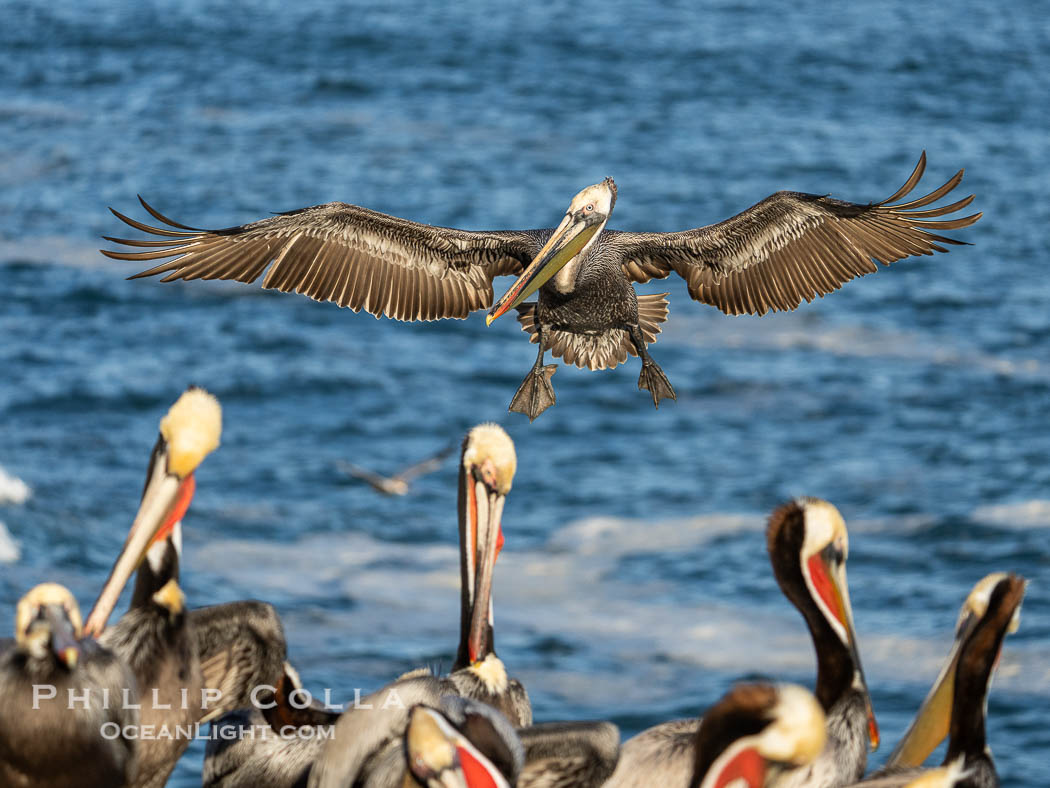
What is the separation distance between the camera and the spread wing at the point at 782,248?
8.76 m

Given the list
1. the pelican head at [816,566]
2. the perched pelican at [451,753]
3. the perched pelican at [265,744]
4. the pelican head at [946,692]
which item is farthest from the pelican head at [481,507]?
the pelican head at [946,692]

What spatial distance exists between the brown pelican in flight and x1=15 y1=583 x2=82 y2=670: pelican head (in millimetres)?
2663

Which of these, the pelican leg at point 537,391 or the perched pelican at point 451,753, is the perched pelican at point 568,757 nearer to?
the perched pelican at point 451,753

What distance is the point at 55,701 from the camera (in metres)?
5.93

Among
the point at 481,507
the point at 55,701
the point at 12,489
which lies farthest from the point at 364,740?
the point at 12,489

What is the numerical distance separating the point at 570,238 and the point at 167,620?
8.56 ft

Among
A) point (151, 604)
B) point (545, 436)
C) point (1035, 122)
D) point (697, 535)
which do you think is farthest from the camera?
point (1035, 122)

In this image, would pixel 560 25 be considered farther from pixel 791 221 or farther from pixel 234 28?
pixel 791 221

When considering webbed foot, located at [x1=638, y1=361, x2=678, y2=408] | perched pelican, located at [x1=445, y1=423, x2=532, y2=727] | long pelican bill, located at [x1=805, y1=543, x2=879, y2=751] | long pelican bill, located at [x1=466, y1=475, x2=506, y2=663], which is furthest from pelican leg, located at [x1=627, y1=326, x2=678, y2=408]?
long pelican bill, located at [x1=805, y1=543, x2=879, y2=751]

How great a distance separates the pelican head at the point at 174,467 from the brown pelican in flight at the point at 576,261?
1796 millimetres

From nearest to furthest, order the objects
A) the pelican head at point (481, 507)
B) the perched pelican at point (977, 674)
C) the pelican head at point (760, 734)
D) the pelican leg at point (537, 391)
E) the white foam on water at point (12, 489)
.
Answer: the pelican head at point (760, 734) → the perched pelican at point (977, 674) → the pelican head at point (481, 507) → the pelican leg at point (537, 391) → the white foam on water at point (12, 489)

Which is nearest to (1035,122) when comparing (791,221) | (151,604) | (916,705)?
(916,705)

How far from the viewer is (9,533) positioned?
23.7 meters

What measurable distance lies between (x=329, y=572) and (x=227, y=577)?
184cm
